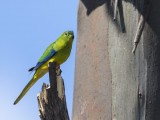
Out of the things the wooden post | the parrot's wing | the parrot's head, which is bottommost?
the wooden post

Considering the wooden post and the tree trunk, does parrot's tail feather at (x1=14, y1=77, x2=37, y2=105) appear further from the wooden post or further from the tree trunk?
the wooden post

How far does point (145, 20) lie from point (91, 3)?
491mm

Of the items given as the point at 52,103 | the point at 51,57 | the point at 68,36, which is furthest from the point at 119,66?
the point at 68,36

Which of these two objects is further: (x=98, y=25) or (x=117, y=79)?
(x=98, y=25)

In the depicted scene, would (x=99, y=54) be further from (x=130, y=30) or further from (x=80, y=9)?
(x=80, y=9)

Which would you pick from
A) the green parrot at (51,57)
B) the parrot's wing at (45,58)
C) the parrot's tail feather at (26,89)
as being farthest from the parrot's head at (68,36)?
the parrot's tail feather at (26,89)

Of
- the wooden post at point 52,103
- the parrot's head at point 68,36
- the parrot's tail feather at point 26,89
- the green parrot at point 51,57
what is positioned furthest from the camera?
the parrot's head at point 68,36

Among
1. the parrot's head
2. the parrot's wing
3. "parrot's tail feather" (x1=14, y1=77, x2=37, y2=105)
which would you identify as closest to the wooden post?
"parrot's tail feather" (x1=14, y1=77, x2=37, y2=105)

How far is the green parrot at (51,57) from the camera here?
14.4 feet

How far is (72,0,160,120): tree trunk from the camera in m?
2.77

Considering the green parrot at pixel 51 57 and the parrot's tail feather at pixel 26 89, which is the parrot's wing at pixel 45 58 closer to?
the green parrot at pixel 51 57

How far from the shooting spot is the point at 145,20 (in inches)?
111

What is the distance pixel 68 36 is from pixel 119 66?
191 cm

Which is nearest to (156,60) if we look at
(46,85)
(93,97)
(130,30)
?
(130,30)
